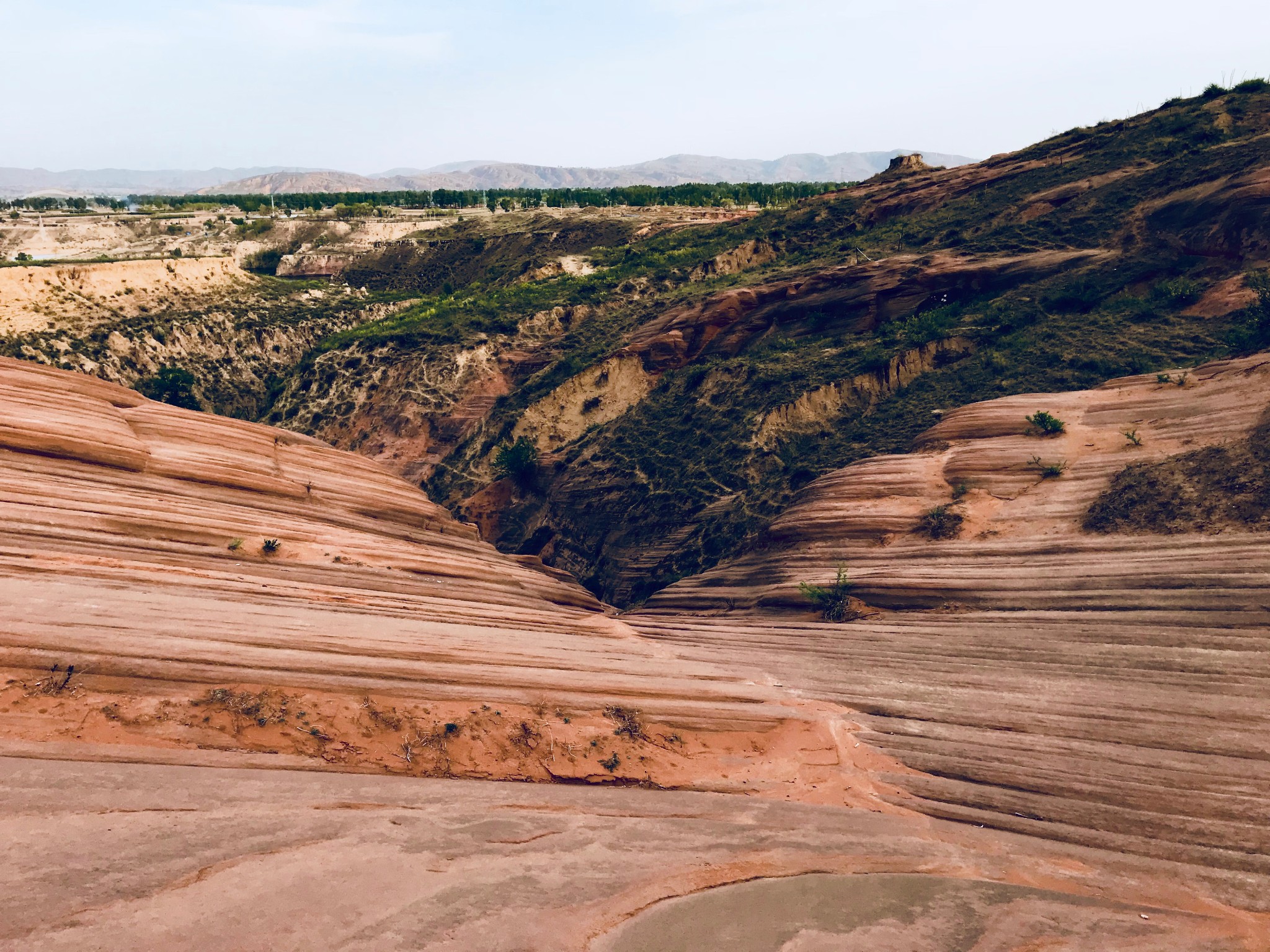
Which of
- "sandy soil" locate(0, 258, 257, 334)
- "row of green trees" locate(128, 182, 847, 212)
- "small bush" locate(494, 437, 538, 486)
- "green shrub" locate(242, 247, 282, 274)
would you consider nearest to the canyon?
"small bush" locate(494, 437, 538, 486)

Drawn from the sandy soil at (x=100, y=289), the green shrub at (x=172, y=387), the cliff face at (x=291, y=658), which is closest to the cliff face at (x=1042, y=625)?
the cliff face at (x=291, y=658)

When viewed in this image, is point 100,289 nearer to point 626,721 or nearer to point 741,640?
point 741,640

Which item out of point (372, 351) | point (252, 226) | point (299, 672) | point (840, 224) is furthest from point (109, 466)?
point (252, 226)

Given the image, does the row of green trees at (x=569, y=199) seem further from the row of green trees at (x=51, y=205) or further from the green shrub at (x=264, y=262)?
the green shrub at (x=264, y=262)

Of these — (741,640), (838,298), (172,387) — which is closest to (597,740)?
(741,640)

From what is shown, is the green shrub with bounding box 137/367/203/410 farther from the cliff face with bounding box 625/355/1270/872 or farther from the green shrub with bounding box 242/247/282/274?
the cliff face with bounding box 625/355/1270/872

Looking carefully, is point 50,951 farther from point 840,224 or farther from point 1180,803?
point 840,224
